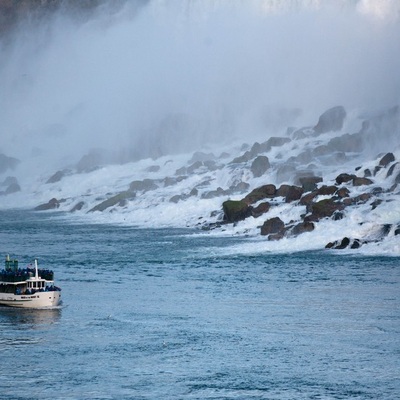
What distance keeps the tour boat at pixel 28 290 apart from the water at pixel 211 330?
32.9 inches

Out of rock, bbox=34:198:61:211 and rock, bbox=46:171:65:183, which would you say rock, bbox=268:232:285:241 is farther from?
rock, bbox=46:171:65:183

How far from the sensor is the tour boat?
169 feet

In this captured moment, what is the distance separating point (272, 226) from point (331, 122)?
6420cm

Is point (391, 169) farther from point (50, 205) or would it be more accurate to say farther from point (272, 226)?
point (50, 205)

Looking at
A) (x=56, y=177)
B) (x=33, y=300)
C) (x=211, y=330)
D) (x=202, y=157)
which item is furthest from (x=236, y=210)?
(x=56, y=177)

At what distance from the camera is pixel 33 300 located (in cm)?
5172

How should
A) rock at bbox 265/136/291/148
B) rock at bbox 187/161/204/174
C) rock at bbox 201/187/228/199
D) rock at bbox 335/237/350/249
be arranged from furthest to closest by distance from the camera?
rock at bbox 265/136/291/148 → rock at bbox 187/161/204/174 → rock at bbox 201/187/228/199 → rock at bbox 335/237/350/249

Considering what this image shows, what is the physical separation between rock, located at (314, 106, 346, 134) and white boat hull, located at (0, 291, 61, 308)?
91775mm

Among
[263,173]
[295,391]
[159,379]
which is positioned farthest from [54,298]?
[263,173]

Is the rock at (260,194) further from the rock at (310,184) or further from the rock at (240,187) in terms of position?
the rock at (240,187)

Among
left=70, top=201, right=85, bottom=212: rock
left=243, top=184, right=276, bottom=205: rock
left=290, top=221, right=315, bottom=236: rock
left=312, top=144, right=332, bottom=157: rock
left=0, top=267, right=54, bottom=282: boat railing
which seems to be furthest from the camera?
left=70, top=201, right=85, bottom=212: rock

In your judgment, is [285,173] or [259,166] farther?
[259,166]

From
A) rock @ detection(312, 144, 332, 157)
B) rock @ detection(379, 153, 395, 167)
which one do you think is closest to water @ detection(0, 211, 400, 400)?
rock @ detection(379, 153, 395, 167)

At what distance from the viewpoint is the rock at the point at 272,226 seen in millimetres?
79500
